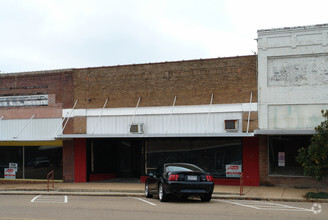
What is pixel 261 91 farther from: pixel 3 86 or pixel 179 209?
pixel 3 86

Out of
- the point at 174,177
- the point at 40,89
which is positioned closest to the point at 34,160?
the point at 40,89

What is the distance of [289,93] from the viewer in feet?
65.5

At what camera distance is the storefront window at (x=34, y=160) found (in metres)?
24.2

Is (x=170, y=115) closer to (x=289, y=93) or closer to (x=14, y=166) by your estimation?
(x=289, y=93)

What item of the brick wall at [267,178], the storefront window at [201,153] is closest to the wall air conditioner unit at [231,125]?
the storefront window at [201,153]

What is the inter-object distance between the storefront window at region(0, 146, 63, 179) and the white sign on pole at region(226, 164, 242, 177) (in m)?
9.04

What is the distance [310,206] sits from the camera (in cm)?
1420

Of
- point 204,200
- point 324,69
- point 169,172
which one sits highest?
point 324,69

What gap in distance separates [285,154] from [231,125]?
2691 millimetres

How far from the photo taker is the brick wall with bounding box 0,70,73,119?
24.2m

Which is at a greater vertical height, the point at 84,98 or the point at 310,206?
the point at 84,98

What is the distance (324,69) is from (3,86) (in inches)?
672

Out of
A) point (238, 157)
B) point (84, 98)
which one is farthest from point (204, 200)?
point (84, 98)

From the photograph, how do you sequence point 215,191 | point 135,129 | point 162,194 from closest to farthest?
1. point 162,194
2. point 215,191
3. point 135,129
